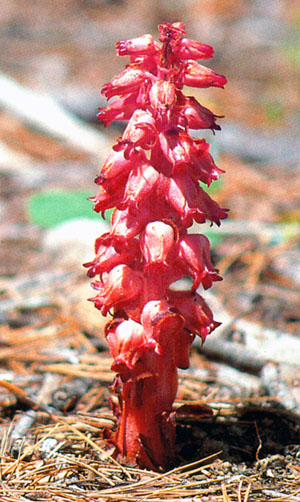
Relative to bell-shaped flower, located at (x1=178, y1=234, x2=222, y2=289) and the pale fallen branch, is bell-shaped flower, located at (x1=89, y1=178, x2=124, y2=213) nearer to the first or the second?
bell-shaped flower, located at (x1=178, y1=234, x2=222, y2=289)

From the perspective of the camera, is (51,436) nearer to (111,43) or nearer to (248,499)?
(248,499)

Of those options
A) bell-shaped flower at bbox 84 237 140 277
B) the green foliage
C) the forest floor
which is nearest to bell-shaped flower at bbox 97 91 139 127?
bell-shaped flower at bbox 84 237 140 277

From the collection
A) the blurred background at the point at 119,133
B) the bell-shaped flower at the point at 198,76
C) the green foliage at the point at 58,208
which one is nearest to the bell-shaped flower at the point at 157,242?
the bell-shaped flower at the point at 198,76

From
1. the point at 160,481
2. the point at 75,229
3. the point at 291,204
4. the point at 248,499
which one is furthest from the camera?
the point at 291,204

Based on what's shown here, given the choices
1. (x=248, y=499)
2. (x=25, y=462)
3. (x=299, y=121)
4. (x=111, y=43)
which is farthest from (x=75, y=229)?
(x=111, y=43)

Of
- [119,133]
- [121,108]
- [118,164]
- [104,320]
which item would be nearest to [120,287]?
[118,164]

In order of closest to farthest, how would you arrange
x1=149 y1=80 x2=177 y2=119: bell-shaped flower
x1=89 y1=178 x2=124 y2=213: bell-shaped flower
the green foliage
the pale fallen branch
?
x1=149 y1=80 x2=177 y2=119: bell-shaped flower
x1=89 y1=178 x2=124 y2=213: bell-shaped flower
the green foliage
the pale fallen branch

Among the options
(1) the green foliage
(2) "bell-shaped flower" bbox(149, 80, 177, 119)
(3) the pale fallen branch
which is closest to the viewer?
(2) "bell-shaped flower" bbox(149, 80, 177, 119)

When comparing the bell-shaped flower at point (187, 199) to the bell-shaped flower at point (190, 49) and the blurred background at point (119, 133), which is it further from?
the blurred background at point (119, 133)
